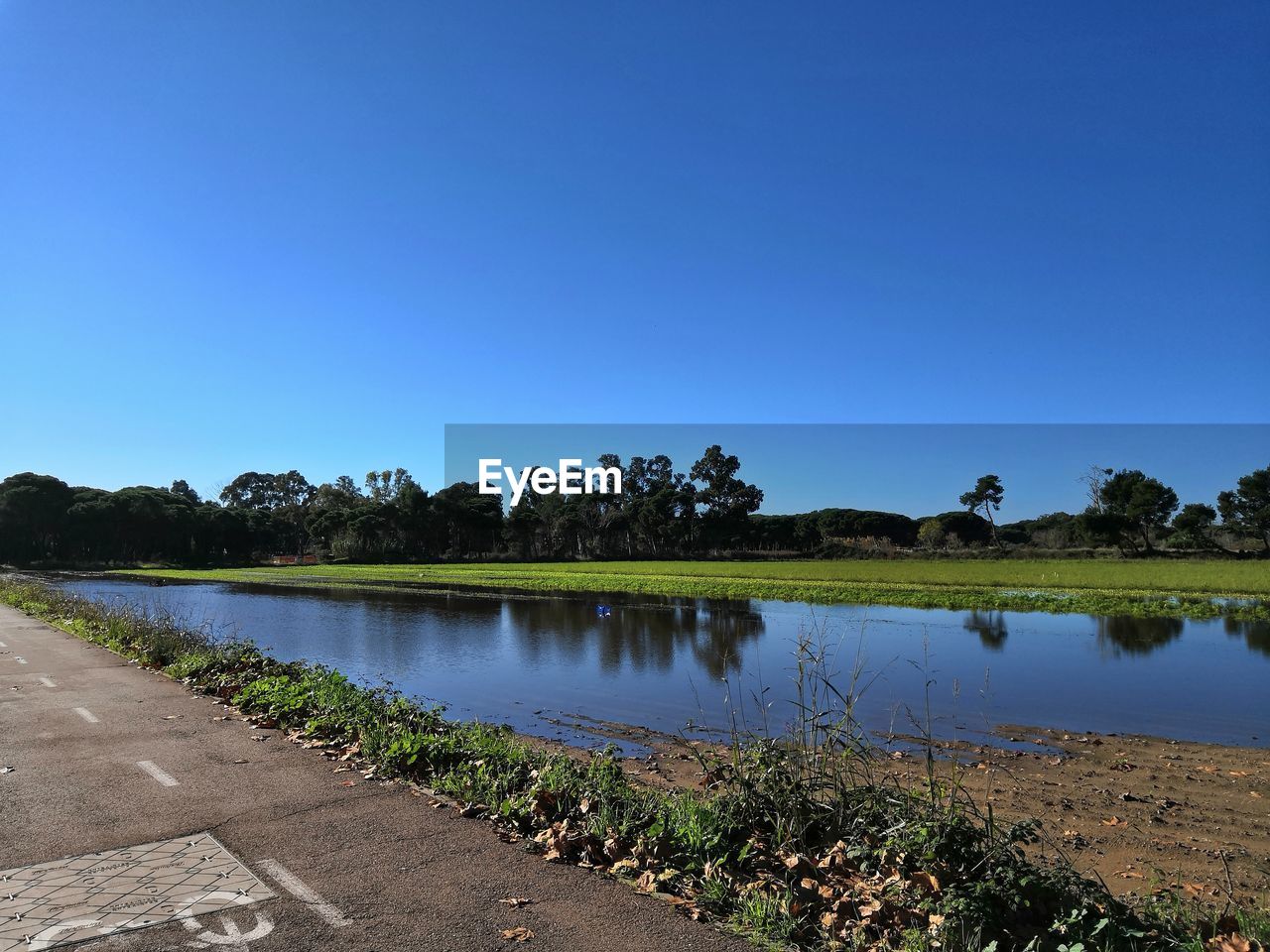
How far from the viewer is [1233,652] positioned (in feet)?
70.8

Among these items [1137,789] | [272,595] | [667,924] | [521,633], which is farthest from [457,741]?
[272,595]

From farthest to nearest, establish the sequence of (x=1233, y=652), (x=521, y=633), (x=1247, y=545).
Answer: (x=1247, y=545)
(x=521, y=633)
(x=1233, y=652)

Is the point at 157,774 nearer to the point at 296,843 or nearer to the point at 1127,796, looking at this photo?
the point at 296,843

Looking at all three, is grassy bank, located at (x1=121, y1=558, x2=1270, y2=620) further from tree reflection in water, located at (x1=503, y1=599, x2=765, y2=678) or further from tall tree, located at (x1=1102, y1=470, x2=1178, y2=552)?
→ tall tree, located at (x1=1102, y1=470, x2=1178, y2=552)

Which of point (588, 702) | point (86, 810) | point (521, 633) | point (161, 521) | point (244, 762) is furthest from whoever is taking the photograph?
point (161, 521)

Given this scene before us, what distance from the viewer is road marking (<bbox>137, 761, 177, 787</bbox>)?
Answer: 7.33 m

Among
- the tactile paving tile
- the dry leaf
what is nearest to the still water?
the dry leaf

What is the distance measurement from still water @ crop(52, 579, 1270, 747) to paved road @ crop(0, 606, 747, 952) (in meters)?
2.86

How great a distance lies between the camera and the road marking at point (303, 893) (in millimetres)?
4676

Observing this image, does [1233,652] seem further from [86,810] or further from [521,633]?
[86,810]

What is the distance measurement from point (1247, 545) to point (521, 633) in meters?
87.2

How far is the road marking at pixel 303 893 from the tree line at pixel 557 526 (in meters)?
87.6

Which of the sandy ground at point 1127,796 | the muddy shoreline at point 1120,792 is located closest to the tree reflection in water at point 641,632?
the muddy shoreline at point 1120,792

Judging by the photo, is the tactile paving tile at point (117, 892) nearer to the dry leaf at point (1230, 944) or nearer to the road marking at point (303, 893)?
the road marking at point (303, 893)
